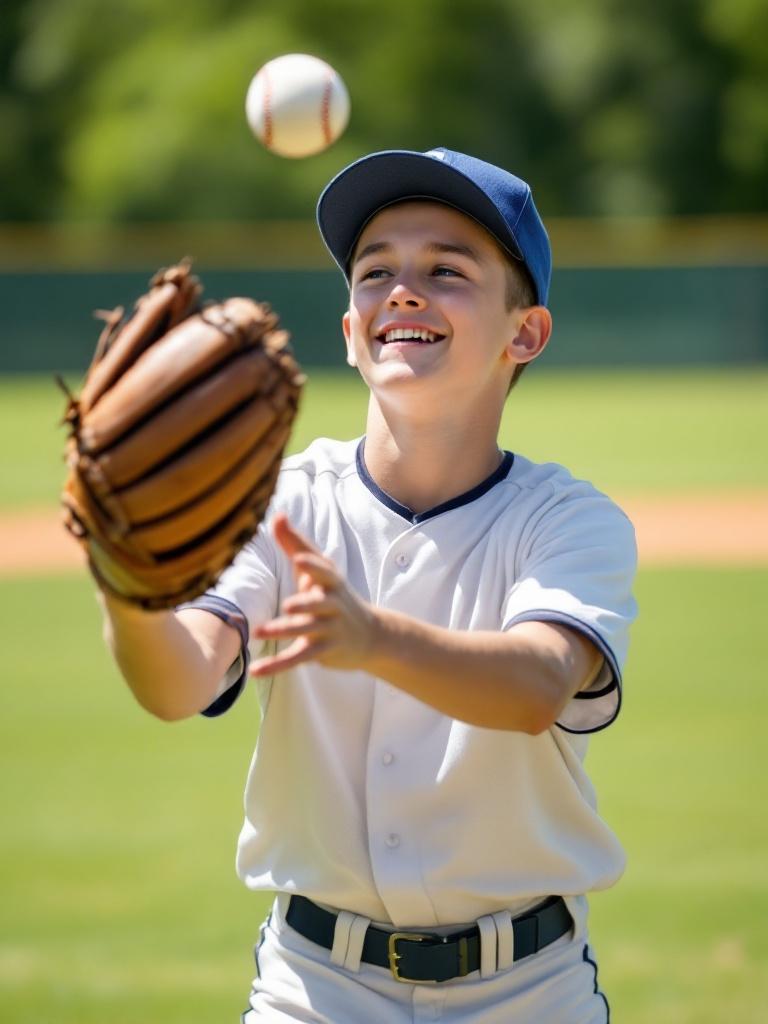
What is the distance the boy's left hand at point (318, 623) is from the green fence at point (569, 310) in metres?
19.9

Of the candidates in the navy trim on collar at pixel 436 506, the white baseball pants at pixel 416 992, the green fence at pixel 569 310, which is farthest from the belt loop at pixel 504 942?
the green fence at pixel 569 310

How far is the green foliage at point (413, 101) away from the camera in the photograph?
98.6 feet

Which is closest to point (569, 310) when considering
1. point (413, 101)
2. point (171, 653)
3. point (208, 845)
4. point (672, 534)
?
point (413, 101)

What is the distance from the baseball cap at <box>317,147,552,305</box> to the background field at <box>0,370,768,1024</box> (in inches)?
77.5

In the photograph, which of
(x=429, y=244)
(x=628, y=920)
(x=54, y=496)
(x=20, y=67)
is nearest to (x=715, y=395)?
(x=54, y=496)

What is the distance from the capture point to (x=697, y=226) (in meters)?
31.6

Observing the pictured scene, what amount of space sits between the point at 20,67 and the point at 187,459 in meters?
33.8

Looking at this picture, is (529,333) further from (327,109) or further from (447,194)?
(327,109)

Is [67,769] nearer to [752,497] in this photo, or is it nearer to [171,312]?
[171,312]

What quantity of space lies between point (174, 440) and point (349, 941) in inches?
32.9

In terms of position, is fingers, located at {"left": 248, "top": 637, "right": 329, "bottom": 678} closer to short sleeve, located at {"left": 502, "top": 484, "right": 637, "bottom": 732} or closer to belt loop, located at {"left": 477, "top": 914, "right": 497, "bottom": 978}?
short sleeve, located at {"left": 502, "top": 484, "right": 637, "bottom": 732}

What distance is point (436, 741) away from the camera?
2408 millimetres

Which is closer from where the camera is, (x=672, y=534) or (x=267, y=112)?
(x=267, y=112)

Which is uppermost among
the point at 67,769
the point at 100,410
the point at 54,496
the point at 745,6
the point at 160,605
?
the point at 745,6
